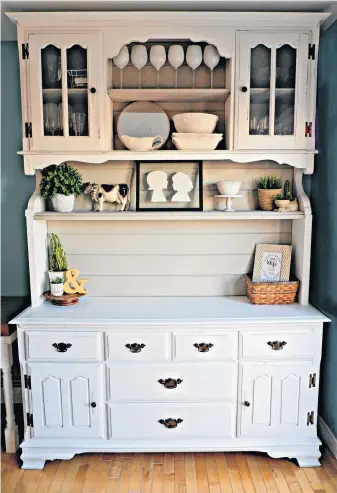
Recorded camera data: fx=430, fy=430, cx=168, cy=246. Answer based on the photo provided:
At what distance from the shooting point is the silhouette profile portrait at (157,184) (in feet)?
8.16

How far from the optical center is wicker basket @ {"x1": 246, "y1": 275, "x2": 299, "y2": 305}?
7.91 feet

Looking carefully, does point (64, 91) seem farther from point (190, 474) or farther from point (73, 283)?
point (190, 474)

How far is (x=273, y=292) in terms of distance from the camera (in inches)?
95.1

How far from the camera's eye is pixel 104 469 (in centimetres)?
223

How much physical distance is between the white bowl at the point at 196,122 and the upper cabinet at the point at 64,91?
0.44 metres

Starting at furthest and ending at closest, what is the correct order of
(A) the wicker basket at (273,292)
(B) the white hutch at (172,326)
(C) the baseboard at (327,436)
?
(A) the wicker basket at (273,292) < (C) the baseboard at (327,436) < (B) the white hutch at (172,326)

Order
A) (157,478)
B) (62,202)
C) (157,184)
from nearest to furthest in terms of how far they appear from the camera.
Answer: (157,478) < (62,202) < (157,184)

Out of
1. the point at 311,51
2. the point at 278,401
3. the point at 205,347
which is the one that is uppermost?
the point at 311,51

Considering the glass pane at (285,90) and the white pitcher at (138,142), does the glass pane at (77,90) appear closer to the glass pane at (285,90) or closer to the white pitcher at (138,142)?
the white pitcher at (138,142)

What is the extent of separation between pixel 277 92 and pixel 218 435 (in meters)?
1.82

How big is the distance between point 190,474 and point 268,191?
1.56 m

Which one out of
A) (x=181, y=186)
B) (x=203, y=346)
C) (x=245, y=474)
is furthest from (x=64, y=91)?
(x=245, y=474)

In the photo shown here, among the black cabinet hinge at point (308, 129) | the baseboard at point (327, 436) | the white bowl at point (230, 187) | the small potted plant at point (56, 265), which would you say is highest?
the black cabinet hinge at point (308, 129)

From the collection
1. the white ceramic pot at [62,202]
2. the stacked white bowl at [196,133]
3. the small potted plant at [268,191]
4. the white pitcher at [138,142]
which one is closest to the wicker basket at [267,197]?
the small potted plant at [268,191]
